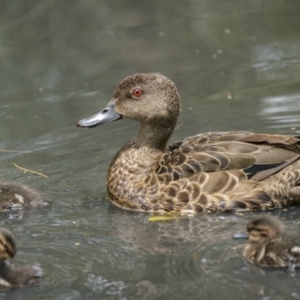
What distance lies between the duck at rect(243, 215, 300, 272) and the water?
8 cm

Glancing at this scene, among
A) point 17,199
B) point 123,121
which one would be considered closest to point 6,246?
point 17,199

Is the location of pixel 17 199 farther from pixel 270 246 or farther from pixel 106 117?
pixel 270 246

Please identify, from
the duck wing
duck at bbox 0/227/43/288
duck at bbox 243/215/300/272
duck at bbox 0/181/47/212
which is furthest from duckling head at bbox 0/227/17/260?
the duck wing

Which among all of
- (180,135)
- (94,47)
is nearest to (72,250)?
(180,135)

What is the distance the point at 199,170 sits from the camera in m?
7.55

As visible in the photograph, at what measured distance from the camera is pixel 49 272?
6.18 m

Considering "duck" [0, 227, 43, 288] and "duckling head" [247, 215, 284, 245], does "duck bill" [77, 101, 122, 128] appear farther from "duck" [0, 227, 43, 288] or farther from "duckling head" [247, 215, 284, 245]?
"duck" [0, 227, 43, 288]

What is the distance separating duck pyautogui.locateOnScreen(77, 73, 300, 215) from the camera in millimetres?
7480

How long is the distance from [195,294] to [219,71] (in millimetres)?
6635

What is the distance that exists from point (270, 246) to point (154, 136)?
7.48ft

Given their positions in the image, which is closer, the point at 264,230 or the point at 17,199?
the point at 264,230

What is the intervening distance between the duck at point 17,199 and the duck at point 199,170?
2.18ft

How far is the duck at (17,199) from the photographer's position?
25.5 ft

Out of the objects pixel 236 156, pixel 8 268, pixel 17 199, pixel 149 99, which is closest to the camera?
pixel 8 268
